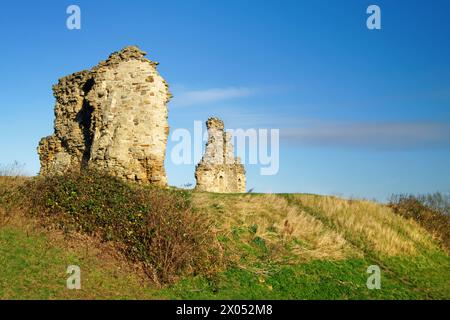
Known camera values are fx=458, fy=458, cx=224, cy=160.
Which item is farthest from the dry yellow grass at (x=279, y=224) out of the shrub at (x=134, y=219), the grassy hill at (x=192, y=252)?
the shrub at (x=134, y=219)

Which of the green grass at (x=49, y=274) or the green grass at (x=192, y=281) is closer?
the green grass at (x=49, y=274)

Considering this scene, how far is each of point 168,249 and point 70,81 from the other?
14229mm

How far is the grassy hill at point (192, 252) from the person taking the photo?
10.6 meters

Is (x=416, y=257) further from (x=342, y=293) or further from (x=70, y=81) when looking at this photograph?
(x=70, y=81)

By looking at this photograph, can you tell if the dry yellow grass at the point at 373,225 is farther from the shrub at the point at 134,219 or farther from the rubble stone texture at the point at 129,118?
the rubble stone texture at the point at 129,118

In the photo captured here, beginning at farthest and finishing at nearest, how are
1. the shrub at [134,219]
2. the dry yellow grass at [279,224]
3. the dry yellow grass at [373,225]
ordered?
the dry yellow grass at [373,225], the dry yellow grass at [279,224], the shrub at [134,219]

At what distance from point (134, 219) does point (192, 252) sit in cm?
187

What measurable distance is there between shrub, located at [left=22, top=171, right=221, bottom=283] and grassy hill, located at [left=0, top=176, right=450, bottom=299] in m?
0.03

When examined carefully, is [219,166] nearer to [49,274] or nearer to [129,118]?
[129,118]

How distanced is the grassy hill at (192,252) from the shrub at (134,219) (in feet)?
0.10

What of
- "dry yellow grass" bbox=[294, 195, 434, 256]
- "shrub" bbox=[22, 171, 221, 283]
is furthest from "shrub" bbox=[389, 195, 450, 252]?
"shrub" bbox=[22, 171, 221, 283]

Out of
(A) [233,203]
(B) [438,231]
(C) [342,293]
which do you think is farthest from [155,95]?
(B) [438,231]

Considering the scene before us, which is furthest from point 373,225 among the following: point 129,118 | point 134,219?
point 129,118

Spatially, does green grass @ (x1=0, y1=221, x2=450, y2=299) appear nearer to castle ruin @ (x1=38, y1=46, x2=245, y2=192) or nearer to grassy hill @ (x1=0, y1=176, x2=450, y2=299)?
grassy hill @ (x1=0, y1=176, x2=450, y2=299)
